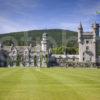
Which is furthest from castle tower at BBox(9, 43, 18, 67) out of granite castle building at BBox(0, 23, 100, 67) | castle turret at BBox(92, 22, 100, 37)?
castle turret at BBox(92, 22, 100, 37)

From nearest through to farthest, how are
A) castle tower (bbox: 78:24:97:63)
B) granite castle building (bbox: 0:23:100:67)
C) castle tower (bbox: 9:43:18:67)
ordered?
1. castle tower (bbox: 9:43:18:67)
2. granite castle building (bbox: 0:23:100:67)
3. castle tower (bbox: 78:24:97:63)

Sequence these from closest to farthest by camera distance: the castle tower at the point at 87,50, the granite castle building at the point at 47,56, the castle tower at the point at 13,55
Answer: the castle tower at the point at 13,55, the granite castle building at the point at 47,56, the castle tower at the point at 87,50

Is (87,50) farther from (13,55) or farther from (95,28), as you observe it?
(13,55)

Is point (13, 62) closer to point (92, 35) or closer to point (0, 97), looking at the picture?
point (92, 35)

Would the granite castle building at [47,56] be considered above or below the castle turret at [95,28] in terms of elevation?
below

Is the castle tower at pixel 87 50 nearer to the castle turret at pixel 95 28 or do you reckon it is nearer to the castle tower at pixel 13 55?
the castle turret at pixel 95 28

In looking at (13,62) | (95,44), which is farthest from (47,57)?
(95,44)

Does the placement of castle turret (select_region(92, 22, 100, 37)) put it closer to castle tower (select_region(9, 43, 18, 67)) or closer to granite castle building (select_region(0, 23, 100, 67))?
Answer: granite castle building (select_region(0, 23, 100, 67))

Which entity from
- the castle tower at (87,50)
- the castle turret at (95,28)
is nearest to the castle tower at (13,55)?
the castle tower at (87,50)

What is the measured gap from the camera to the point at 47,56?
507 ft

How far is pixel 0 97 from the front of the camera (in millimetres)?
16078

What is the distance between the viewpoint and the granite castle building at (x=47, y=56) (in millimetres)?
155125

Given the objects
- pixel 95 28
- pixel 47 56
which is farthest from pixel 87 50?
pixel 47 56

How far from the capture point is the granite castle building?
6107 inches
